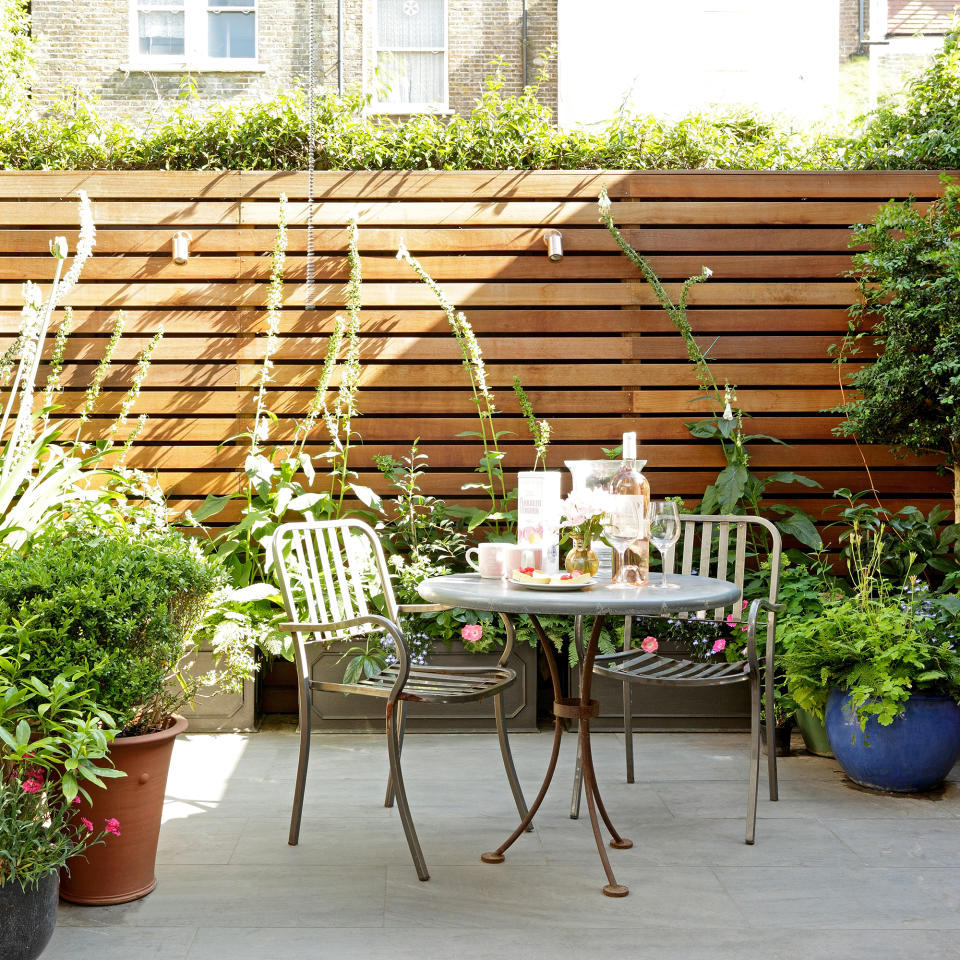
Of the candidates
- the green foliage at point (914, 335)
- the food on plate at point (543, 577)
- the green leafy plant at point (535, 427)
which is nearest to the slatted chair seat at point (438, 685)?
the food on plate at point (543, 577)

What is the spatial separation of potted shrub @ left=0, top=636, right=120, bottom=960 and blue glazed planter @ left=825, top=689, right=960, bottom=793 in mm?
2370

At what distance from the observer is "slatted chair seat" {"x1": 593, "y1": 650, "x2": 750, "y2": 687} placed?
9.61 ft

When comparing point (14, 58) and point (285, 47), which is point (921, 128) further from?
point (285, 47)

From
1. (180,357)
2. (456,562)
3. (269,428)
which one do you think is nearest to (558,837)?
(456,562)

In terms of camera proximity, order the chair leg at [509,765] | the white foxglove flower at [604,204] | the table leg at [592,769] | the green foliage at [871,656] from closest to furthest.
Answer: the table leg at [592,769]
the chair leg at [509,765]
the green foliage at [871,656]
the white foxglove flower at [604,204]

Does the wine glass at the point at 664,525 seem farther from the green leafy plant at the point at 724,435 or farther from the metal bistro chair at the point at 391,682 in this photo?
the green leafy plant at the point at 724,435

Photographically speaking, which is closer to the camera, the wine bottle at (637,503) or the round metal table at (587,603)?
the round metal table at (587,603)

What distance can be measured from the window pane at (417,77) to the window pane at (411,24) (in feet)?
0.44

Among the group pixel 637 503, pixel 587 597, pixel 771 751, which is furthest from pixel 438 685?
pixel 771 751

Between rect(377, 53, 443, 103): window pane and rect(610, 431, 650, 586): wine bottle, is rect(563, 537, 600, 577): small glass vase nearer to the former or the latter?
rect(610, 431, 650, 586): wine bottle

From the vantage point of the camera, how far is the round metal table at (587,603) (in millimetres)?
2316

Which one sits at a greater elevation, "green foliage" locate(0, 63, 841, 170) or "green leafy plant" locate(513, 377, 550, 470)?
"green foliage" locate(0, 63, 841, 170)

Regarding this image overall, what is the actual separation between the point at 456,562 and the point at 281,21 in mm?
7213

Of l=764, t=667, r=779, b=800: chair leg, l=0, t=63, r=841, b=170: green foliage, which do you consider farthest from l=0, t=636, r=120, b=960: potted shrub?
l=0, t=63, r=841, b=170: green foliage
